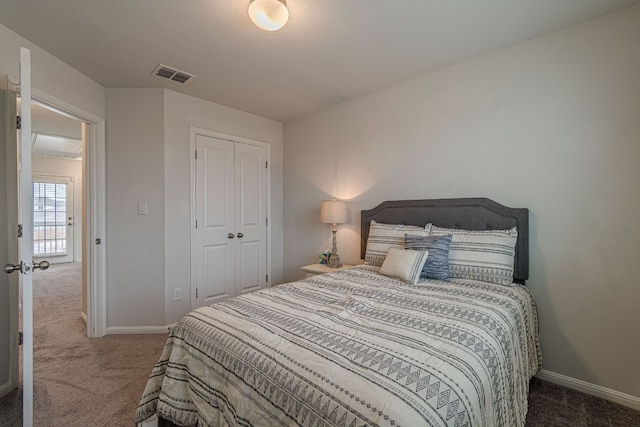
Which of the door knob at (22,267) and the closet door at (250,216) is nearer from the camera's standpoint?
the door knob at (22,267)

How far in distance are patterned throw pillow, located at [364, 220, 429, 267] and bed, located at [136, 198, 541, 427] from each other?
0.41 meters

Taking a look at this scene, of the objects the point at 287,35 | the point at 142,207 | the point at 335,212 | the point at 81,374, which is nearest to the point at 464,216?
the point at 335,212

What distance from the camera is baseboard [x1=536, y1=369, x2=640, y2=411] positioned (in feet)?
5.99

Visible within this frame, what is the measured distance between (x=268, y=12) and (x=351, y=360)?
1.82 m

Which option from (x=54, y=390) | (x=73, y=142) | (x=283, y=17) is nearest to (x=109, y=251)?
(x=54, y=390)

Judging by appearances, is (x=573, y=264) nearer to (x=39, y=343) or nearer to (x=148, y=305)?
(x=148, y=305)

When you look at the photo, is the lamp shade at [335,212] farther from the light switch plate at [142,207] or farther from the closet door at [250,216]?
the light switch plate at [142,207]

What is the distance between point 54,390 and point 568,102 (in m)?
4.06

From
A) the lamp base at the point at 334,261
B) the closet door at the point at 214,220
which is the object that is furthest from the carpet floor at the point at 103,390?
the lamp base at the point at 334,261

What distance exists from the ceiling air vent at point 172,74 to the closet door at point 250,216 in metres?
1.01

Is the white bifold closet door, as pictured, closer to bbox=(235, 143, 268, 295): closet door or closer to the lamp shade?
bbox=(235, 143, 268, 295): closet door

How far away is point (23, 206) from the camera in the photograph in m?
1.51

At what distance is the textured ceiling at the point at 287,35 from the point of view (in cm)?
183

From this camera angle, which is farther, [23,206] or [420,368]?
[23,206]
